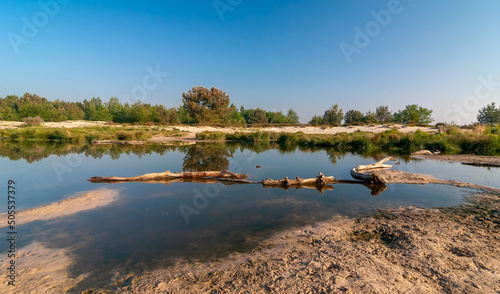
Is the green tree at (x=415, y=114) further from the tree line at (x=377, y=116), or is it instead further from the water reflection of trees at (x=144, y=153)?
the water reflection of trees at (x=144, y=153)

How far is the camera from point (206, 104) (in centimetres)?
6266

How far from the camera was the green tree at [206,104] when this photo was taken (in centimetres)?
6053

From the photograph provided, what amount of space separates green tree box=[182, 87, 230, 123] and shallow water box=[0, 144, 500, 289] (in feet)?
157

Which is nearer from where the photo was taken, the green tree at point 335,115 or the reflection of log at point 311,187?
the reflection of log at point 311,187

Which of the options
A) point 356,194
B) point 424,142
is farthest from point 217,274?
point 424,142

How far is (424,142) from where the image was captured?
A: 25.1 meters

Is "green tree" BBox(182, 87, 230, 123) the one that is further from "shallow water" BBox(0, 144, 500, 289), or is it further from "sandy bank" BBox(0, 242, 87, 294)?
"sandy bank" BBox(0, 242, 87, 294)

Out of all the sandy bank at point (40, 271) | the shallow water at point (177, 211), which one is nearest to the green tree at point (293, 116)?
the shallow water at point (177, 211)

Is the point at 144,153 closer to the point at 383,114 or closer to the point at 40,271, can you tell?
the point at 40,271

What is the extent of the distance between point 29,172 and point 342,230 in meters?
15.9

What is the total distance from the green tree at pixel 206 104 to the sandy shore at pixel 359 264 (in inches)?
2266

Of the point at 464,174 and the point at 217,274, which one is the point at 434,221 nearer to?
the point at 217,274

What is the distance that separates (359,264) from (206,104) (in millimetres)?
61853

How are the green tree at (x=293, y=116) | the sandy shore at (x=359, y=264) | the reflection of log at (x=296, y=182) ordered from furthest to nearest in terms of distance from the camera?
the green tree at (x=293, y=116) < the reflection of log at (x=296, y=182) < the sandy shore at (x=359, y=264)
